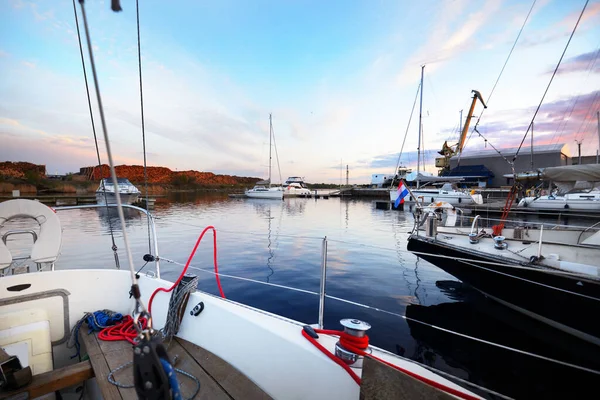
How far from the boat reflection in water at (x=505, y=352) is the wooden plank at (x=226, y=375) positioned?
2747mm

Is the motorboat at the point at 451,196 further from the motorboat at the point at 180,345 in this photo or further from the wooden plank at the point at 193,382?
the wooden plank at the point at 193,382

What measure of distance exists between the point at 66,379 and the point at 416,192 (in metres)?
31.5

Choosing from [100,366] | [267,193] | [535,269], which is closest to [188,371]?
[100,366]

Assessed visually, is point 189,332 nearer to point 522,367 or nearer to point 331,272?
point 522,367

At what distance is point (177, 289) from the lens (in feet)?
8.84

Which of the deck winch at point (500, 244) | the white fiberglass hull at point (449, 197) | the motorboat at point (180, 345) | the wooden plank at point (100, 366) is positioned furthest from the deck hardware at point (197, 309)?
the white fiberglass hull at point (449, 197)

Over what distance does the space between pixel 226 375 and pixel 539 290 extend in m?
4.90

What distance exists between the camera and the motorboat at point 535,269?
12.4 feet

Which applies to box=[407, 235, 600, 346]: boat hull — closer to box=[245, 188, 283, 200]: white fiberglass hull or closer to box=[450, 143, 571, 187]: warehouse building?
box=[245, 188, 283, 200]: white fiberglass hull

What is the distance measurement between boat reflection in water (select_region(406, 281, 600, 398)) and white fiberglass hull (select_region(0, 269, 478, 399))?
2579mm

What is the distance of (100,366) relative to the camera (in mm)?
2152

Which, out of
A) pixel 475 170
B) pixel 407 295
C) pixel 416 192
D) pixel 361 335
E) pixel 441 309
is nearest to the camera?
pixel 361 335

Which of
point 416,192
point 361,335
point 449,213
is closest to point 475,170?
point 416,192

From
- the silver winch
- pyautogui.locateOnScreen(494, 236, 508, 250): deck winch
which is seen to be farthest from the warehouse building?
the silver winch
